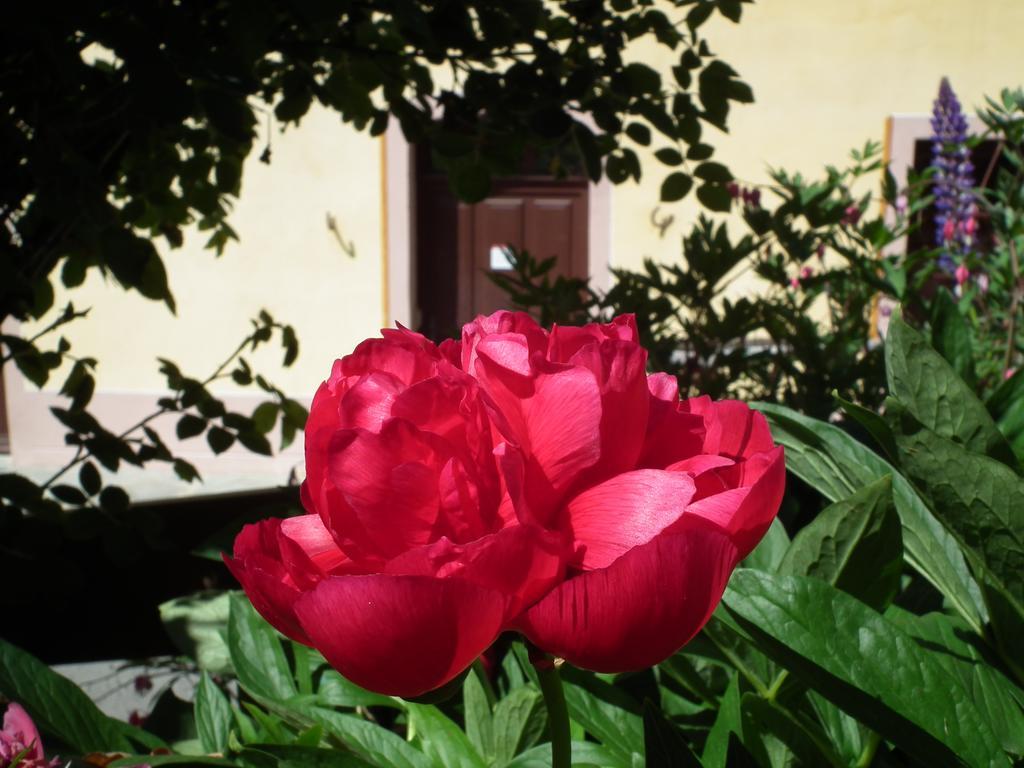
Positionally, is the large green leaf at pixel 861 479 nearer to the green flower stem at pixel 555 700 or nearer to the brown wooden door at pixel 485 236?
the green flower stem at pixel 555 700

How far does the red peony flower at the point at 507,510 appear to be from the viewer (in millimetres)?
314

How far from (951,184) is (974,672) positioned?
1856mm

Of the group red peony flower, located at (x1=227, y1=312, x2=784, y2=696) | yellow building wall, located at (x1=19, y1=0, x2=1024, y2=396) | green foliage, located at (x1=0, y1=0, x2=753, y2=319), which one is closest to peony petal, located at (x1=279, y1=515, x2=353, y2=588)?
red peony flower, located at (x1=227, y1=312, x2=784, y2=696)

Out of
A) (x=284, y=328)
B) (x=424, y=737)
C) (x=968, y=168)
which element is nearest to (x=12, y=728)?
(x=424, y=737)

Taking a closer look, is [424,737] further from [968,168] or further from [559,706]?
[968,168]

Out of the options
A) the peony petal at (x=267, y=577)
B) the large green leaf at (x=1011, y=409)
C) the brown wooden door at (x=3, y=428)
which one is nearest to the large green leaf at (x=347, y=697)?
the peony petal at (x=267, y=577)

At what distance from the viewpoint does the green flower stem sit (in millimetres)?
344

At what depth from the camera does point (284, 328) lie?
157 centimetres

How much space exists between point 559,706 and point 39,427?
7.19 metres

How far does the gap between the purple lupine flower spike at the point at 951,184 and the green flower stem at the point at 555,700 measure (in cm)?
202

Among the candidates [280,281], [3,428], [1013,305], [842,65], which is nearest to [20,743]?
[1013,305]

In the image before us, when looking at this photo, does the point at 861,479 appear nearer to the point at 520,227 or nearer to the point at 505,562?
the point at 505,562

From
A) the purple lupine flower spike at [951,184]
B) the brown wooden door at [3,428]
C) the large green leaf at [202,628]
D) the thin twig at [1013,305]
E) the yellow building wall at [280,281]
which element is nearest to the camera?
the large green leaf at [202,628]

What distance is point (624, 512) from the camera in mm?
347
